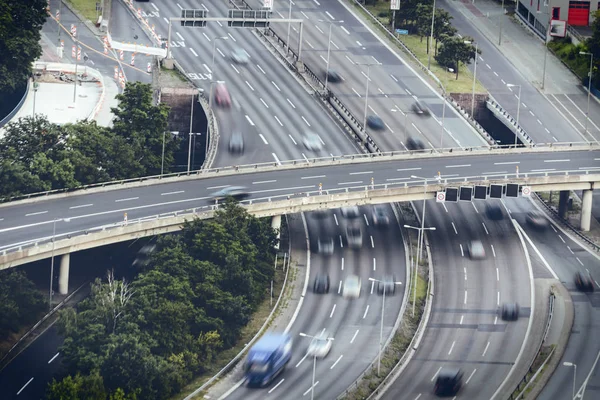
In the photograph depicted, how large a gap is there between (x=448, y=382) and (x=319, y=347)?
51.4 feet

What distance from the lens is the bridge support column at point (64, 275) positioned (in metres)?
191

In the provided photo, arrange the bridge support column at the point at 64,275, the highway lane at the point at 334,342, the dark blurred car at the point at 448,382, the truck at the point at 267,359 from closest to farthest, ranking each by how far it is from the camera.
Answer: the highway lane at the point at 334,342
the truck at the point at 267,359
the dark blurred car at the point at 448,382
the bridge support column at the point at 64,275

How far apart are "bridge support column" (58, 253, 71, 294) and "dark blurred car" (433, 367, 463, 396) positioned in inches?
1819

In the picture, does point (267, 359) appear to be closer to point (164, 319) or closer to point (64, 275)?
point (164, 319)

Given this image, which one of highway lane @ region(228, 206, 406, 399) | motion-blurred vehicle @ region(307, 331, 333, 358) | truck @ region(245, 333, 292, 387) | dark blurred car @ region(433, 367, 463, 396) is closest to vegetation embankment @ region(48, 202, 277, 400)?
truck @ region(245, 333, 292, 387)

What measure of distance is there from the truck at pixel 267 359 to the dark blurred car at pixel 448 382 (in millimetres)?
17064

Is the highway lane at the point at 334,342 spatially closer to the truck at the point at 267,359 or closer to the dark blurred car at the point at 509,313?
the truck at the point at 267,359

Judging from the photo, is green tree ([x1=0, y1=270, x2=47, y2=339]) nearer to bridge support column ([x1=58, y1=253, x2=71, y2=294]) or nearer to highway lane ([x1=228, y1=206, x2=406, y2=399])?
bridge support column ([x1=58, y1=253, x2=71, y2=294])

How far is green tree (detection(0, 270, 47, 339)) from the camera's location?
186 m

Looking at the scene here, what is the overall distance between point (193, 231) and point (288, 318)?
16800 millimetres

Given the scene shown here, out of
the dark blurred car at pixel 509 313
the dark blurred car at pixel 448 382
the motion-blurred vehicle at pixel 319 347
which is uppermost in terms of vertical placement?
the dark blurred car at pixel 509 313

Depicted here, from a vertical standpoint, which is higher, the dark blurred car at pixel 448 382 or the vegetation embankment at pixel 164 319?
the vegetation embankment at pixel 164 319

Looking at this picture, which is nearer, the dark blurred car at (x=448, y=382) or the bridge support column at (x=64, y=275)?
the dark blurred car at (x=448, y=382)

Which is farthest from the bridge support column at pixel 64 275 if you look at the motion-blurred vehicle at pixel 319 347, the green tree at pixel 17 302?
the motion-blurred vehicle at pixel 319 347
